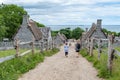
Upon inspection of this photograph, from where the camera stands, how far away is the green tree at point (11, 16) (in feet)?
270

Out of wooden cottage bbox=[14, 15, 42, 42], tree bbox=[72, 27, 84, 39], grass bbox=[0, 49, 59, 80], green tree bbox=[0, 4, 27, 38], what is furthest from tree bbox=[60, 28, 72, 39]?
grass bbox=[0, 49, 59, 80]

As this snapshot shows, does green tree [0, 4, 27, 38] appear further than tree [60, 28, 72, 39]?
No

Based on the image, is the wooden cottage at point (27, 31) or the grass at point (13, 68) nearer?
the grass at point (13, 68)

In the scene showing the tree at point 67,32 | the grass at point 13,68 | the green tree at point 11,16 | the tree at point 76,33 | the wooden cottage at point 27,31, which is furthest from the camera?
the tree at point 67,32

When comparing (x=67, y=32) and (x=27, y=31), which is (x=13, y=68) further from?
(x=67, y=32)

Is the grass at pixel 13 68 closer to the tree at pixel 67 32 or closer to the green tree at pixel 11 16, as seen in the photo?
the green tree at pixel 11 16

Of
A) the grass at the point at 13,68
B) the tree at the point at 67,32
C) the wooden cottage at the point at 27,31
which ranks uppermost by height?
the grass at the point at 13,68

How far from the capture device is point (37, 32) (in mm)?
62250

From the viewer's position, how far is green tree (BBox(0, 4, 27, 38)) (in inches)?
3241

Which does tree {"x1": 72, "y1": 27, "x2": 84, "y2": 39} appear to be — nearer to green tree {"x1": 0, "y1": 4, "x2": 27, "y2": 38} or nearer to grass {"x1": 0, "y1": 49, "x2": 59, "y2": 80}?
green tree {"x1": 0, "y1": 4, "x2": 27, "y2": 38}

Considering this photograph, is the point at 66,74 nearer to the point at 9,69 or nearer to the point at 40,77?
the point at 40,77

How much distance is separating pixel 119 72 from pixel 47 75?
312cm

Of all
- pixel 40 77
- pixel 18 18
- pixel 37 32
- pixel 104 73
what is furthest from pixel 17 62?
pixel 18 18

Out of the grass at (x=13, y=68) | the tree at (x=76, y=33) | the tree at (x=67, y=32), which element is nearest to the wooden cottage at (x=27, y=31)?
the grass at (x=13, y=68)
